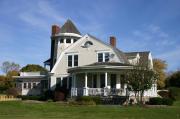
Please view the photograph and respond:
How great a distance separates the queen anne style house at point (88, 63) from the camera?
43125 millimetres

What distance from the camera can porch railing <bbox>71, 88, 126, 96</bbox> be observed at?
139 ft

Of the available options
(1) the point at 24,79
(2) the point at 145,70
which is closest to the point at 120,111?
(2) the point at 145,70

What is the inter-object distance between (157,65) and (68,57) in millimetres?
37667

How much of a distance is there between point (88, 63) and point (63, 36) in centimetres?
711

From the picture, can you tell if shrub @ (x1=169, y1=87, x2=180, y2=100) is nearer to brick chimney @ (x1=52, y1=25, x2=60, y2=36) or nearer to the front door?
the front door

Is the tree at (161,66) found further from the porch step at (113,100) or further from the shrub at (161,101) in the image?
the shrub at (161,101)

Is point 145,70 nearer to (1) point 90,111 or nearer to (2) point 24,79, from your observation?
(1) point 90,111

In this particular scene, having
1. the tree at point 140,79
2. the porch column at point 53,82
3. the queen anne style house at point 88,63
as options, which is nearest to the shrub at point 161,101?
the tree at point 140,79

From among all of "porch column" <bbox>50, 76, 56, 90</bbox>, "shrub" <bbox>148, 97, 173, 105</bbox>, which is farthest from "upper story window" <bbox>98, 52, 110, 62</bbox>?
"shrub" <bbox>148, 97, 173, 105</bbox>

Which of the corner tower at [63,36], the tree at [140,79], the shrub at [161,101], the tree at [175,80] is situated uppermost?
the corner tower at [63,36]

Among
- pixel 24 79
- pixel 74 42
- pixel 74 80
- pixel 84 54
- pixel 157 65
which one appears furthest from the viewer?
pixel 157 65

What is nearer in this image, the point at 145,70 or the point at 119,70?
the point at 145,70

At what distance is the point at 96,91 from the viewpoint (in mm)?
43219

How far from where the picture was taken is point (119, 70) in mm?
42625
